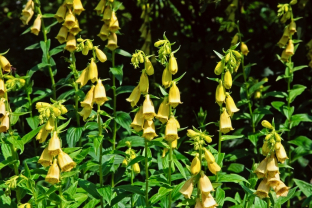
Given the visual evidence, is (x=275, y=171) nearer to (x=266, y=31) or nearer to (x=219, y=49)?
(x=219, y=49)

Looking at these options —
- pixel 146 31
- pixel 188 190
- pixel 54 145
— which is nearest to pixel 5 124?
pixel 54 145

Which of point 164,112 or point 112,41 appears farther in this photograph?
point 112,41

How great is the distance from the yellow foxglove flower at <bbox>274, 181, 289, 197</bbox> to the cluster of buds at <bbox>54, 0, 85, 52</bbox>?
1.69 meters

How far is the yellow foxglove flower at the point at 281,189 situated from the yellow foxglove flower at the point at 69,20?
1756 mm

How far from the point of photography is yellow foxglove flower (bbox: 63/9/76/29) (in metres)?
3.44

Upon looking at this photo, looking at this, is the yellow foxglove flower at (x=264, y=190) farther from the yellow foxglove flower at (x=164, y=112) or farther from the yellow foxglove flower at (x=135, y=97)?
the yellow foxglove flower at (x=135, y=97)

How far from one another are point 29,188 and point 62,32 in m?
1.20

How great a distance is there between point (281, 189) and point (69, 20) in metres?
1.80

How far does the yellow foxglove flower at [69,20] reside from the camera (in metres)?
3.44

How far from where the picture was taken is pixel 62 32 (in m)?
3.60

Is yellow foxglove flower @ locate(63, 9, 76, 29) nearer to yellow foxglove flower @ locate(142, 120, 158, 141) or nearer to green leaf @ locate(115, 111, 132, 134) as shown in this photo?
green leaf @ locate(115, 111, 132, 134)

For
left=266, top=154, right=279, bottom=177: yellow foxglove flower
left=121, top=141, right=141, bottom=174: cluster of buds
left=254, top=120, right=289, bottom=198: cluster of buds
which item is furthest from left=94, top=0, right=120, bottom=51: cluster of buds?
left=266, top=154, right=279, bottom=177: yellow foxglove flower

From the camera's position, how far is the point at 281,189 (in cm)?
290

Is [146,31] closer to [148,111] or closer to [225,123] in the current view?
[225,123]
